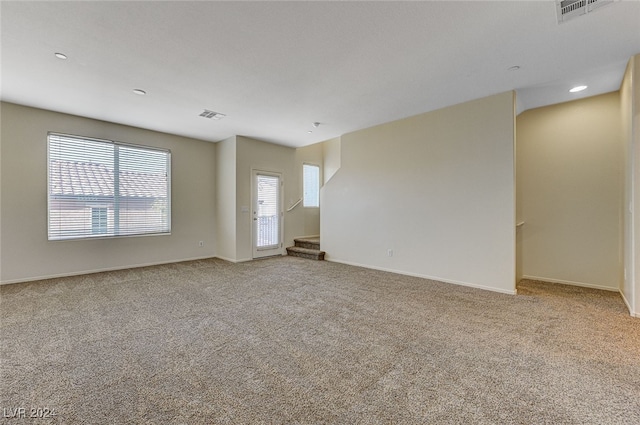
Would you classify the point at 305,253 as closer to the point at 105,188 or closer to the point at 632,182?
the point at 105,188

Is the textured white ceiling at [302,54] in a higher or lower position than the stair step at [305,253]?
higher

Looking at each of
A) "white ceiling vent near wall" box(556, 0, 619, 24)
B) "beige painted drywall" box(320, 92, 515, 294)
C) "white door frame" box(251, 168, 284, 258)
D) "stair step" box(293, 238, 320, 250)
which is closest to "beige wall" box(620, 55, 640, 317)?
"beige painted drywall" box(320, 92, 515, 294)

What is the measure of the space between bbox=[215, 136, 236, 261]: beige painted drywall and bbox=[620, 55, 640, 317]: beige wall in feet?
20.1

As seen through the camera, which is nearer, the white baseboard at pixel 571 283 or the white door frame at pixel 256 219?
the white baseboard at pixel 571 283

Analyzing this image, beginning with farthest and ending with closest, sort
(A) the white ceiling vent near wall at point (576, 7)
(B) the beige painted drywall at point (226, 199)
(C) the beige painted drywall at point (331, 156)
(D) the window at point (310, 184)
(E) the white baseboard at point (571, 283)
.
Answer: (C) the beige painted drywall at point (331, 156)
(D) the window at point (310, 184)
(B) the beige painted drywall at point (226, 199)
(E) the white baseboard at point (571, 283)
(A) the white ceiling vent near wall at point (576, 7)

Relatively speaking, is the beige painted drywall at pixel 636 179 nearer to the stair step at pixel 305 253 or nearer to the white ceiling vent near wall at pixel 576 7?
the white ceiling vent near wall at pixel 576 7

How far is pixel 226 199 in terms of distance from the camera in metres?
6.13

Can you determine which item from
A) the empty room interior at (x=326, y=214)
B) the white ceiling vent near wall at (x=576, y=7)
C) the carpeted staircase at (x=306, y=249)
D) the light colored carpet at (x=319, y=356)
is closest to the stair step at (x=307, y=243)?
the carpeted staircase at (x=306, y=249)

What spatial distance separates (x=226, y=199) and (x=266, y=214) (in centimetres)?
99

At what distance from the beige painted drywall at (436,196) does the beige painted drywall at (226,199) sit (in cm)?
232

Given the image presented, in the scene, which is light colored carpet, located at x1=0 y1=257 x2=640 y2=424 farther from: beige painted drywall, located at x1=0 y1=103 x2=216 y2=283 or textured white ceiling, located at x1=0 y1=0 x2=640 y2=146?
textured white ceiling, located at x1=0 y1=0 x2=640 y2=146

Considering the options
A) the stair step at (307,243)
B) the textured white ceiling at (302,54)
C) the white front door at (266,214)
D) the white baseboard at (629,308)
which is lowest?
the white baseboard at (629,308)

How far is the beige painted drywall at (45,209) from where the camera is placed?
4.11m

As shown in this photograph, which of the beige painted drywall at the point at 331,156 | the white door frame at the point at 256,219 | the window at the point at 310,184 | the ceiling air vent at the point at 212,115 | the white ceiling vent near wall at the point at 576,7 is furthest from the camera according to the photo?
the beige painted drywall at the point at 331,156
